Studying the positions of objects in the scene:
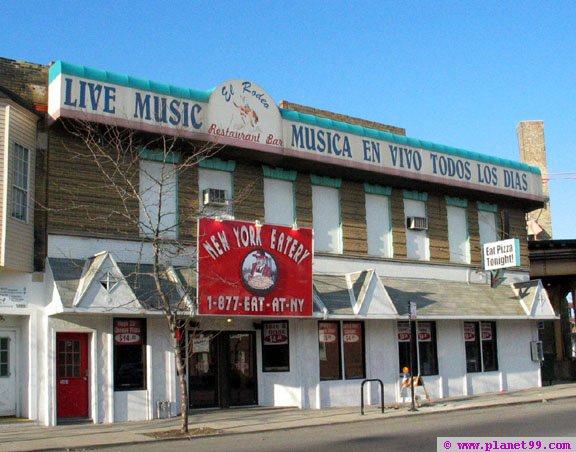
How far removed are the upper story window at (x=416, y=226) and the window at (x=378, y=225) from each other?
89 centimetres

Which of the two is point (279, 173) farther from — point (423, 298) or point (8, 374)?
point (8, 374)

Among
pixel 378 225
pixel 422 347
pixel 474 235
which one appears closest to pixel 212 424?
pixel 422 347

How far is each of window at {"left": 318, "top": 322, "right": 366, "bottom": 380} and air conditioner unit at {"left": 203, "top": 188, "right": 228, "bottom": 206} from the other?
4645 millimetres

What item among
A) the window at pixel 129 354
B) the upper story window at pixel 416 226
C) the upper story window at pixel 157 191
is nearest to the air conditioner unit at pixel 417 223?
the upper story window at pixel 416 226

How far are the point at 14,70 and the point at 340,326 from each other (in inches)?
451

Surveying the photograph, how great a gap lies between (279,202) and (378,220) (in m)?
4.07

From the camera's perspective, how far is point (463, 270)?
27.7 meters

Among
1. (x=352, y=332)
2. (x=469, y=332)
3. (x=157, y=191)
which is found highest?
(x=157, y=191)

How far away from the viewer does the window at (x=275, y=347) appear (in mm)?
21891

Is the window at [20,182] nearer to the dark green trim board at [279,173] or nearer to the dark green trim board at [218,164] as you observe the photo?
the dark green trim board at [218,164]

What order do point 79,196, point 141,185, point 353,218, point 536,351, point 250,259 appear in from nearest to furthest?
1. point 79,196
2. point 250,259
3. point 141,185
4. point 353,218
5. point 536,351

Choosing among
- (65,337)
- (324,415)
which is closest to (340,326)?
(324,415)

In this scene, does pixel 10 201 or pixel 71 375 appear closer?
pixel 10 201

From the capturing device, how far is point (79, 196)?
19.1 m
